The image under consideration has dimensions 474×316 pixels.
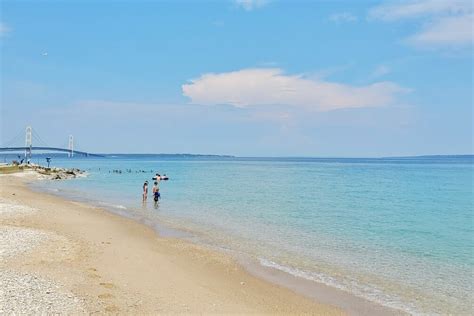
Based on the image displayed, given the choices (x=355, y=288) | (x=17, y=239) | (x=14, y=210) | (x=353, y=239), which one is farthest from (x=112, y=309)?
(x=14, y=210)

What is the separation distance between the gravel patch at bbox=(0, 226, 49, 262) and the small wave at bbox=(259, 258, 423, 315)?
26.1ft

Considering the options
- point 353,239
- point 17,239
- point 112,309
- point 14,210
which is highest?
point 17,239

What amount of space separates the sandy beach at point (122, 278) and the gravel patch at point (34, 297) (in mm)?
17

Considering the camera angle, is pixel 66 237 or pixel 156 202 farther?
pixel 156 202

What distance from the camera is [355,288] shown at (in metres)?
13.5

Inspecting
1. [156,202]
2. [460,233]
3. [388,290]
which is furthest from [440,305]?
[156,202]

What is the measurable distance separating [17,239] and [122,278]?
18.8 ft

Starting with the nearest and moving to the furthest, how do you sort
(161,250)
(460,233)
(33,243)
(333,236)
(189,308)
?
(189,308) → (33,243) → (161,250) → (333,236) → (460,233)

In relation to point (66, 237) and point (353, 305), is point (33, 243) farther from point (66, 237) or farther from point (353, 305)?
point (353, 305)

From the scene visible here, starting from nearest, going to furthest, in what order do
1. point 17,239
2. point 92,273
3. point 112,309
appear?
point 112,309 < point 92,273 < point 17,239

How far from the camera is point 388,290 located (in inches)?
527

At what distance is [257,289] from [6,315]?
674 cm

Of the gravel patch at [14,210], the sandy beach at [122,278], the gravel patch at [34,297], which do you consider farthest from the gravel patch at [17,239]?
the gravel patch at [14,210]

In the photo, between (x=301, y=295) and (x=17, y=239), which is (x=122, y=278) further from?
(x=17, y=239)
